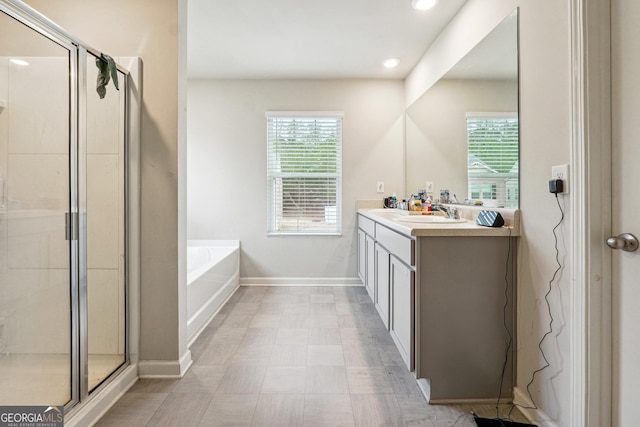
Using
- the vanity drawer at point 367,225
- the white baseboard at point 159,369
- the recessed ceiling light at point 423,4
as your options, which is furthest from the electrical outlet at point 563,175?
the white baseboard at point 159,369

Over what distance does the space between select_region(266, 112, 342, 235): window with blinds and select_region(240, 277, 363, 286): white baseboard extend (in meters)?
0.53

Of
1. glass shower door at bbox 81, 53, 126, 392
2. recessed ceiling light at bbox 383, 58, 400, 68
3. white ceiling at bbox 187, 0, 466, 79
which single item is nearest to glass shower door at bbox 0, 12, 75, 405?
glass shower door at bbox 81, 53, 126, 392

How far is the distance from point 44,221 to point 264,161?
7.67 feet

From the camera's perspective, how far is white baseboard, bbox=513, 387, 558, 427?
141 centimetres

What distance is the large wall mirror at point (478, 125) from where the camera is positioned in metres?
1.69

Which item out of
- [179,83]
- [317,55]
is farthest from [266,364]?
[317,55]

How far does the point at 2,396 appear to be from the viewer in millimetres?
1413

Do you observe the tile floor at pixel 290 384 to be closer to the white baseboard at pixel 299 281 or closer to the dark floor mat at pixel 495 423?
the dark floor mat at pixel 495 423

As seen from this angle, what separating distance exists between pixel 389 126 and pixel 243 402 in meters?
3.04

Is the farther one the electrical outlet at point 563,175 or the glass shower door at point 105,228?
the glass shower door at point 105,228

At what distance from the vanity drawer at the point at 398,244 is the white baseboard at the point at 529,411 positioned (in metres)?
0.81

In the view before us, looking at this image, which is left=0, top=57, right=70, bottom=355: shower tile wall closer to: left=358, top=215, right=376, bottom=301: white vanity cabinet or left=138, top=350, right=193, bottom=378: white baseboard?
left=138, top=350, right=193, bottom=378: white baseboard

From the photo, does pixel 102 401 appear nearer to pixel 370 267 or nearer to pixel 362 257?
pixel 370 267

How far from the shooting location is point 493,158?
74.2 inches
